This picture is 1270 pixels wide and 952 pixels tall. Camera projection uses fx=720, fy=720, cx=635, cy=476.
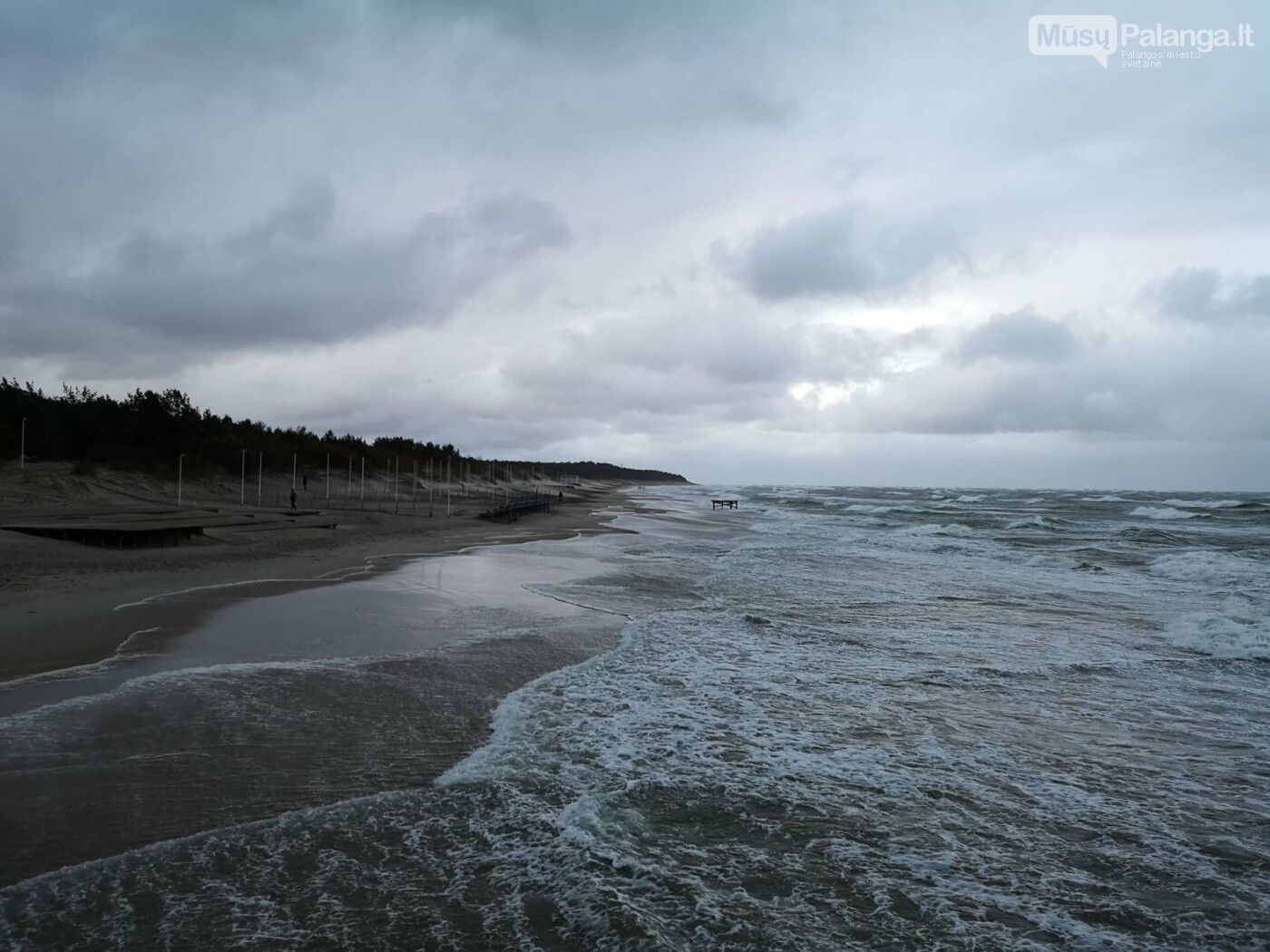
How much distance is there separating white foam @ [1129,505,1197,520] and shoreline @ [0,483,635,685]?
49.6m

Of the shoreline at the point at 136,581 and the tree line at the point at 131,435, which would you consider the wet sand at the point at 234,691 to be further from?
the tree line at the point at 131,435

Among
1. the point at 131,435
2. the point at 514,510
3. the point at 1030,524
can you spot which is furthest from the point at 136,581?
the point at 1030,524

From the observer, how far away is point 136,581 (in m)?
12.3

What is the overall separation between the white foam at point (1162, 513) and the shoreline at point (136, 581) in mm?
49563

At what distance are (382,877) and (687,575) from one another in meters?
13.5

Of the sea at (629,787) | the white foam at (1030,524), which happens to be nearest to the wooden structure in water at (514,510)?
the sea at (629,787)

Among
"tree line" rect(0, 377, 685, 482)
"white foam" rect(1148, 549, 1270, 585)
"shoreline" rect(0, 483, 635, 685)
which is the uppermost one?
"tree line" rect(0, 377, 685, 482)

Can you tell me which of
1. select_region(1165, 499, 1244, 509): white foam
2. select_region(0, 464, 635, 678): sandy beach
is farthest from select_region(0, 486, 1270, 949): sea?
select_region(1165, 499, 1244, 509): white foam

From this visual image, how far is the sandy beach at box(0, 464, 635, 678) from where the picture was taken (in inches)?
333

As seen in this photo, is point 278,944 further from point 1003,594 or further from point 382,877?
point 1003,594

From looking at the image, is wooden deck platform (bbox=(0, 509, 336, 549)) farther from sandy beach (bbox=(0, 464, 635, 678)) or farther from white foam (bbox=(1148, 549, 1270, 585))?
white foam (bbox=(1148, 549, 1270, 585))

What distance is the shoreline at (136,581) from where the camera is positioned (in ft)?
26.6

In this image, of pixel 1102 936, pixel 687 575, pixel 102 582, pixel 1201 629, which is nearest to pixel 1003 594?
pixel 1201 629

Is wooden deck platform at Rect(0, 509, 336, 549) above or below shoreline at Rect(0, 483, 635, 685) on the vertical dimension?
above
